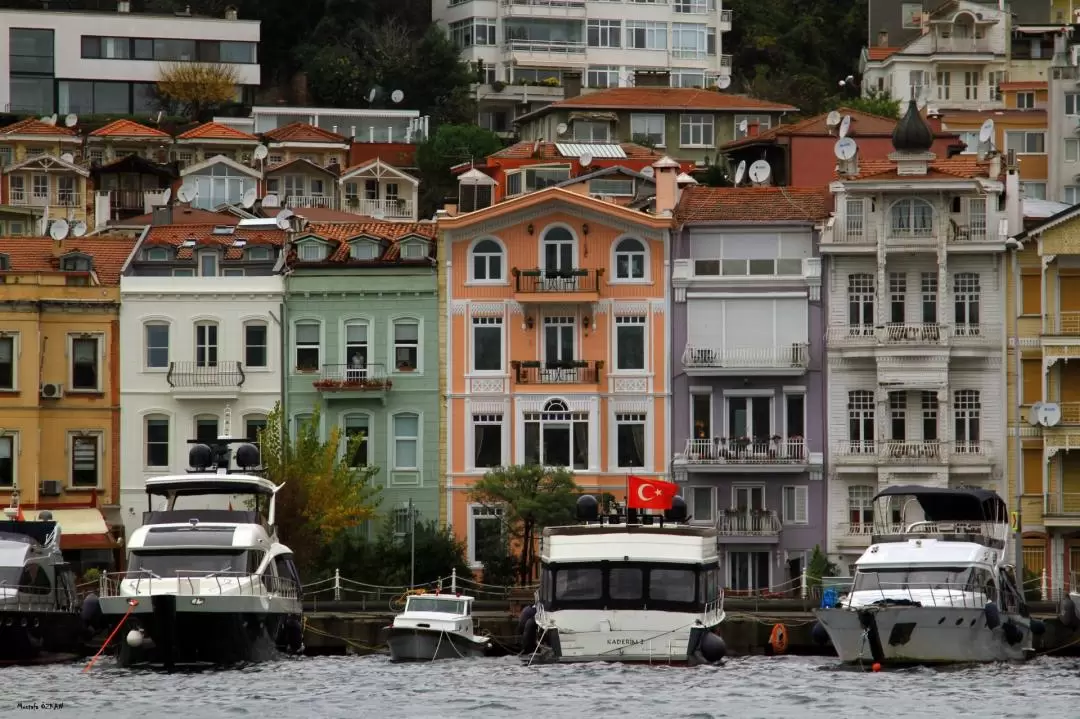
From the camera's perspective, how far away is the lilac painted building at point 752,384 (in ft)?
310

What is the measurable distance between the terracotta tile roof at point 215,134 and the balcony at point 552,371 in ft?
135

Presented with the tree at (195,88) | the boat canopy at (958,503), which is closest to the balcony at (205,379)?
the boat canopy at (958,503)

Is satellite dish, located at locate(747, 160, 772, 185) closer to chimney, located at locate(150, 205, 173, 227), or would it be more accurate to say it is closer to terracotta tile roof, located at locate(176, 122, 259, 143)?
chimney, located at locate(150, 205, 173, 227)

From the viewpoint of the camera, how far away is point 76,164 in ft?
427

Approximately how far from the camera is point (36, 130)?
13375 centimetres

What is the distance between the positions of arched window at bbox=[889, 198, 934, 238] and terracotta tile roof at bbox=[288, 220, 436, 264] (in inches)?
575

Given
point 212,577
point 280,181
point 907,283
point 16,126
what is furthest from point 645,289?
point 16,126

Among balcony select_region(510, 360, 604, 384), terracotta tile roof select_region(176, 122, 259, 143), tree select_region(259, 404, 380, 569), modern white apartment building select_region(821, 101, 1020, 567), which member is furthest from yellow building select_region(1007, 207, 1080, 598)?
terracotta tile roof select_region(176, 122, 259, 143)

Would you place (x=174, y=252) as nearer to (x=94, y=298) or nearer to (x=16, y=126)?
(x=94, y=298)

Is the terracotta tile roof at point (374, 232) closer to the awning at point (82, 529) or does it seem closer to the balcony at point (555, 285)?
the balcony at point (555, 285)

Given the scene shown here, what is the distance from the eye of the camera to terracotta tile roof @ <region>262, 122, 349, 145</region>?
136 metres

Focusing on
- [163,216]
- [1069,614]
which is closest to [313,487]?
[163,216]

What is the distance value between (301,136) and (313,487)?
46.8 meters

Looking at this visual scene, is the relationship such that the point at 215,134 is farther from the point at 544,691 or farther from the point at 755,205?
the point at 544,691
